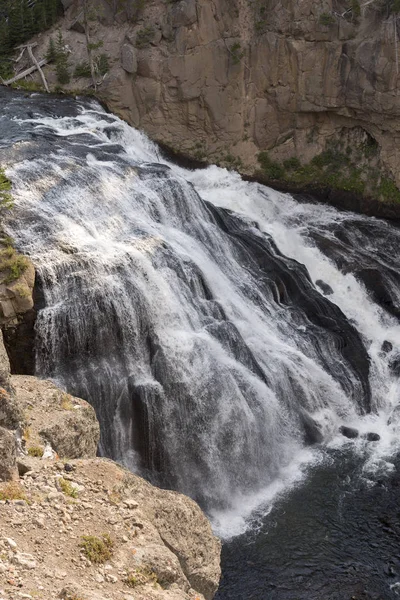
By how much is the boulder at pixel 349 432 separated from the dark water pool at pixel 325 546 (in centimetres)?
206

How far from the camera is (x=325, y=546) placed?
17.8m

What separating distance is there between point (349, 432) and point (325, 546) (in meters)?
5.53

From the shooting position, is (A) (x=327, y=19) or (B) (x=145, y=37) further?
(B) (x=145, y=37)

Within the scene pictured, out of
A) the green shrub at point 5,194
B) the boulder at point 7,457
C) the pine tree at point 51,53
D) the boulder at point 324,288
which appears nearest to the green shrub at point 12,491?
the boulder at point 7,457

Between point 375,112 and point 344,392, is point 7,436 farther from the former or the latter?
point 375,112

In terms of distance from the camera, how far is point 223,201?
3291 centimetres

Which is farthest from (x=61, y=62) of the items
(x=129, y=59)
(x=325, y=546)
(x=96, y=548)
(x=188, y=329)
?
(x=96, y=548)

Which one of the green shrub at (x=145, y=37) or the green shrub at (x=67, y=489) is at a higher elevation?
the green shrub at (x=145, y=37)

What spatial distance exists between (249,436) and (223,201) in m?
14.4

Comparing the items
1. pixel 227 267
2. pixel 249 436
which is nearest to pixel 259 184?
pixel 227 267

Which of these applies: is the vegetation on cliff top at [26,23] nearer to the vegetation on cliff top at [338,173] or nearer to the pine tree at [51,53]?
the pine tree at [51,53]

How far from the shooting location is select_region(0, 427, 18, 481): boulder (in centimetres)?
1012

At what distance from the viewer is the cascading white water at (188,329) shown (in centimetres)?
2012

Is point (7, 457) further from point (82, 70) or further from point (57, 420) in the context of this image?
point (82, 70)
